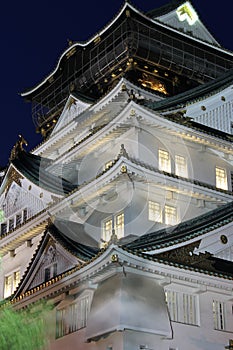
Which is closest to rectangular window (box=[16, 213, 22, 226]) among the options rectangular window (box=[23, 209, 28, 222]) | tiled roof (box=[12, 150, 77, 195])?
rectangular window (box=[23, 209, 28, 222])

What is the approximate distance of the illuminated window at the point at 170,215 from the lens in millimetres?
29969

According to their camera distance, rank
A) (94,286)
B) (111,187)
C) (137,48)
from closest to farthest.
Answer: (94,286) < (111,187) < (137,48)

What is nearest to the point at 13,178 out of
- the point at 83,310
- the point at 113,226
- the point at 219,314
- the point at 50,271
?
the point at 113,226

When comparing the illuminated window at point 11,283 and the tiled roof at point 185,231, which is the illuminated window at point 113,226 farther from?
the illuminated window at point 11,283

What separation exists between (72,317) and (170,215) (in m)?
7.29

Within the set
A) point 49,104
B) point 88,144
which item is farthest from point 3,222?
point 49,104

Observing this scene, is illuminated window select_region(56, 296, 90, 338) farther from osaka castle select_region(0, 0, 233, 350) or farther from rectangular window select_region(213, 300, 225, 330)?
rectangular window select_region(213, 300, 225, 330)

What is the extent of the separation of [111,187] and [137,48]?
12122mm

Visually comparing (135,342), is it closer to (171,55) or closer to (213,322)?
(213,322)

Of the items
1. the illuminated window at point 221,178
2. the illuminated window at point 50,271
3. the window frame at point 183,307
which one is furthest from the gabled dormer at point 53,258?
the illuminated window at point 221,178

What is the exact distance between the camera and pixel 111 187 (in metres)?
29.5

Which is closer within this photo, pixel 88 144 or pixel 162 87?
pixel 88 144

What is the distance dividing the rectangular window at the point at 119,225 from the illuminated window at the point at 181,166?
4.17 meters

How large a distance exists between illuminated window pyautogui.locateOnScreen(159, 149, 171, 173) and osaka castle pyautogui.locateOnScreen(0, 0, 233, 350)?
0.07 meters
